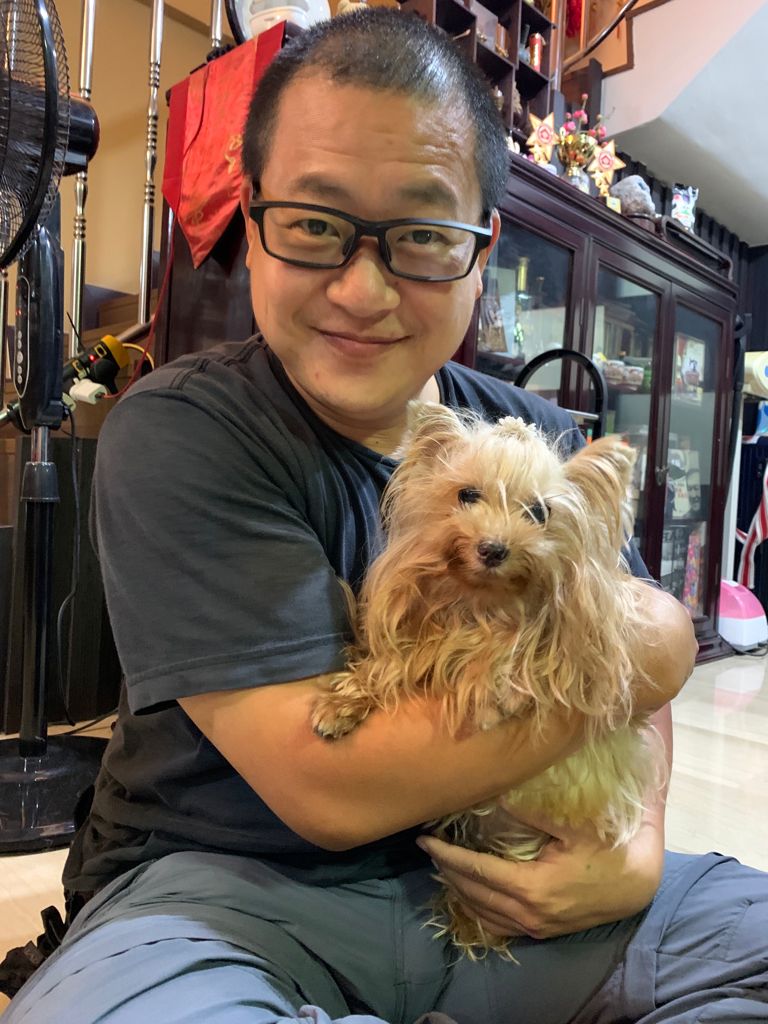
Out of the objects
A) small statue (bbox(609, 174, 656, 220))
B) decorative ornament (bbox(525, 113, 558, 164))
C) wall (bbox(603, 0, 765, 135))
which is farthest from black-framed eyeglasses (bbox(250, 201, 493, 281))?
wall (bbox(603, 0, 765, 135))

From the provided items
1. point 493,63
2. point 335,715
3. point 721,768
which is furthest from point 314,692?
point 493,63

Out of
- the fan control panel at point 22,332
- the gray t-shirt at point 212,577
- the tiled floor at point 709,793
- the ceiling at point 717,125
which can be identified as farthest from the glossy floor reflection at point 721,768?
the ceiling at point 717,125

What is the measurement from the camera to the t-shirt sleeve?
0.82 meters

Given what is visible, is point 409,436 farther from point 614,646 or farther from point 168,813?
point 168,813

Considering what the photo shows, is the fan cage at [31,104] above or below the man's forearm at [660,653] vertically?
above

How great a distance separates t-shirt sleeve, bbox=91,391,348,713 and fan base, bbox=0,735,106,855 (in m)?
1.02

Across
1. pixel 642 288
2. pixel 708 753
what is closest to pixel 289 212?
pixel 708 753

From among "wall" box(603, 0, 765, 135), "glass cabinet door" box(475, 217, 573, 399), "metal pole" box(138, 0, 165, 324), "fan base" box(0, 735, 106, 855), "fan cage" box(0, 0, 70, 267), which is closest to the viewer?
"fan cage" box(0, 0, 70, 267)

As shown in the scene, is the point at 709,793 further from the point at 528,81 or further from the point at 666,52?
the point at 666,52

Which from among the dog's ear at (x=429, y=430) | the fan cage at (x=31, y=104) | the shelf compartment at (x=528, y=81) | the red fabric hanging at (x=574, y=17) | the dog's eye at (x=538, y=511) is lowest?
the dog's eye at (x=538, y=511)

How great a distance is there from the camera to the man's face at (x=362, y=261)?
35.9 inches

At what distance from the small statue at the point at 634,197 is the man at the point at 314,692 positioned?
9.21 feet

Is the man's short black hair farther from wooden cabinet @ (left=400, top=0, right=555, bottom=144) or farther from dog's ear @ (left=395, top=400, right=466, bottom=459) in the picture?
wooden cabinet @ (left=400, top=0, right=555, bottom=144)

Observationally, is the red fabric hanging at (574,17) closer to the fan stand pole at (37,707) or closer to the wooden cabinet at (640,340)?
the wooden cabinet at (640,340)
